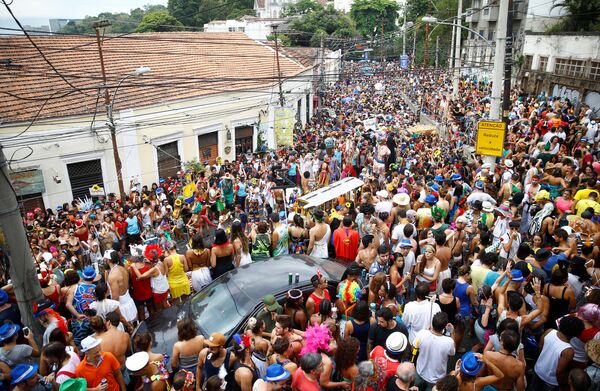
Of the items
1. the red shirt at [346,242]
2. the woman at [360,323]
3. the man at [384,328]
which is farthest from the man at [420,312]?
the red shirt at [346,242]

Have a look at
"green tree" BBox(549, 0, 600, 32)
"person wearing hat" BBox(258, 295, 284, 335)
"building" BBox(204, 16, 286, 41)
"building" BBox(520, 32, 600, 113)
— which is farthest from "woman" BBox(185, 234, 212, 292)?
"building" BBox(204, 16, 286, 41)

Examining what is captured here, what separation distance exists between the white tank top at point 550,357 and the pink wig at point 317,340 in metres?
2.21

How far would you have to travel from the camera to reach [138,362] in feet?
13.9

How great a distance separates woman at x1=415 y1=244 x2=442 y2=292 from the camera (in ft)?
19.1

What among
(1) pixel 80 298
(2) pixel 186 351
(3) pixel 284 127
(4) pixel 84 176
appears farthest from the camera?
(3) pixel 284 127

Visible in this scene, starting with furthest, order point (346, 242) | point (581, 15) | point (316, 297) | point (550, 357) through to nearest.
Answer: point (581, 15)
point (346, 242)
point (316, 297)
point (550, 357)

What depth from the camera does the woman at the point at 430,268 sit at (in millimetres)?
5832

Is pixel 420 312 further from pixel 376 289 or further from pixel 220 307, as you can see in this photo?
pixel 220 307

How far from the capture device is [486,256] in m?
5.62

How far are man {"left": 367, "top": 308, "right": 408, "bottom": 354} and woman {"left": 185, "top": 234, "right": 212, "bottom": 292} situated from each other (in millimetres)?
3045

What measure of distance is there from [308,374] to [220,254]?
3252mm

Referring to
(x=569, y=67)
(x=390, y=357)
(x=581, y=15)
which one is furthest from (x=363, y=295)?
(x=581, y=15)

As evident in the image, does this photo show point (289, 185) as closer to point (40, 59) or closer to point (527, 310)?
point (527, 310)

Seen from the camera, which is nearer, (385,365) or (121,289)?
(385,365)
